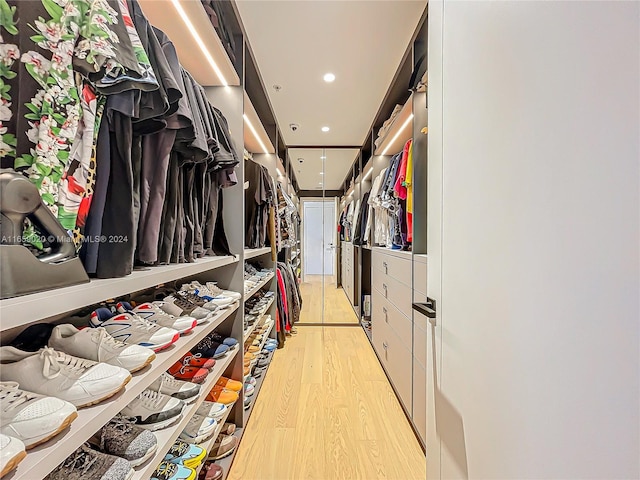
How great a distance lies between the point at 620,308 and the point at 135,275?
85cm

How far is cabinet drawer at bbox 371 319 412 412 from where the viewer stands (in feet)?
6.08

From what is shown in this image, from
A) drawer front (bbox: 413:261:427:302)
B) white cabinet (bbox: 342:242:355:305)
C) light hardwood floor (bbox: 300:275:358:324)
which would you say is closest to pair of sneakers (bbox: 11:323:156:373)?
drawer front (bbox: 413:261:427:302)

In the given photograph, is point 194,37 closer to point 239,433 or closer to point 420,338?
point 420,338

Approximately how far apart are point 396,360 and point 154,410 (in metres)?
1.60

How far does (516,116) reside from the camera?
56 centimetres

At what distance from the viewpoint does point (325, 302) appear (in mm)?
4324

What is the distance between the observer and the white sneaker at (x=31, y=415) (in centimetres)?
45

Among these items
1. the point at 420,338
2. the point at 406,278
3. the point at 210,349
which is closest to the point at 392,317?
the point at 406,278

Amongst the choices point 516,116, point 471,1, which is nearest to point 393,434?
A: point 516,116

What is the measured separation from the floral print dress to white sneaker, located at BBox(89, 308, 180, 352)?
0.32 meters

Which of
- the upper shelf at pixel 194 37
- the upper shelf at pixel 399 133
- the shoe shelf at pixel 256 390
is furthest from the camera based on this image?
the upper shelf at pixel 399 133

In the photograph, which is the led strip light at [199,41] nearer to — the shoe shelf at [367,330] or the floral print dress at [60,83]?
the floral print dress at [60,83]

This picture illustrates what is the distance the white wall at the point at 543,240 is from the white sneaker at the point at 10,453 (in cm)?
74

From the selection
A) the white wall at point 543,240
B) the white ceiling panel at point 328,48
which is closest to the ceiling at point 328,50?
the white ceiling panel at point 328,48
